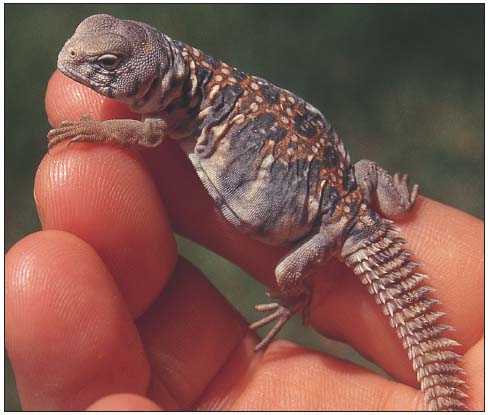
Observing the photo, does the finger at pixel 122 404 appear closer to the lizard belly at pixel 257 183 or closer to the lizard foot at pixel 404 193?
the lizard belly at pixel 257 183

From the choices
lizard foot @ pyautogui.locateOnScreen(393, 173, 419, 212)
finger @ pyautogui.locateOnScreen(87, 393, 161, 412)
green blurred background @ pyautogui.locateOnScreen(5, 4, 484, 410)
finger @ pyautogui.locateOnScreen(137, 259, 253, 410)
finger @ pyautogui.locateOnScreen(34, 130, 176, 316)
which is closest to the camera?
finger @ pyautogui.locateOnScreen(87, 393, 161, 412)

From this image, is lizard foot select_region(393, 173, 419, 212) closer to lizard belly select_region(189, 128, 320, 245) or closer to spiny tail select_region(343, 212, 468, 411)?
spiny tail select_region(343, 212, 468, 411)

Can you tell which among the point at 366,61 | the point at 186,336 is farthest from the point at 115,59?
the point at 366,61

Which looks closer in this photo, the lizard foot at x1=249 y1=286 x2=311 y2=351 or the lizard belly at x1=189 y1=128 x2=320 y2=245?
the lizard belly at x1=189 y1=128 x2=320 y2=245

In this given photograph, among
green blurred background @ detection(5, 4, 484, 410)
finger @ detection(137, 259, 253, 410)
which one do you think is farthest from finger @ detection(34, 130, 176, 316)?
green blurred background @ detection(5, 4, 484, 410)

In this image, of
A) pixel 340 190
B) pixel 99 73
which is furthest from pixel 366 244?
A: pixel 99 73

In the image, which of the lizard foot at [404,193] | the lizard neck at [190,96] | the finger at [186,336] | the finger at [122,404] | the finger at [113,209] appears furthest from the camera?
the lizard foot at [404,193]

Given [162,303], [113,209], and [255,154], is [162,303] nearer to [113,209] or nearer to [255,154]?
[113,209]

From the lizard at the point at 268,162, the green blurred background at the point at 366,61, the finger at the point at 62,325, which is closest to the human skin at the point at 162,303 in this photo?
the finger at the point at 62,325
